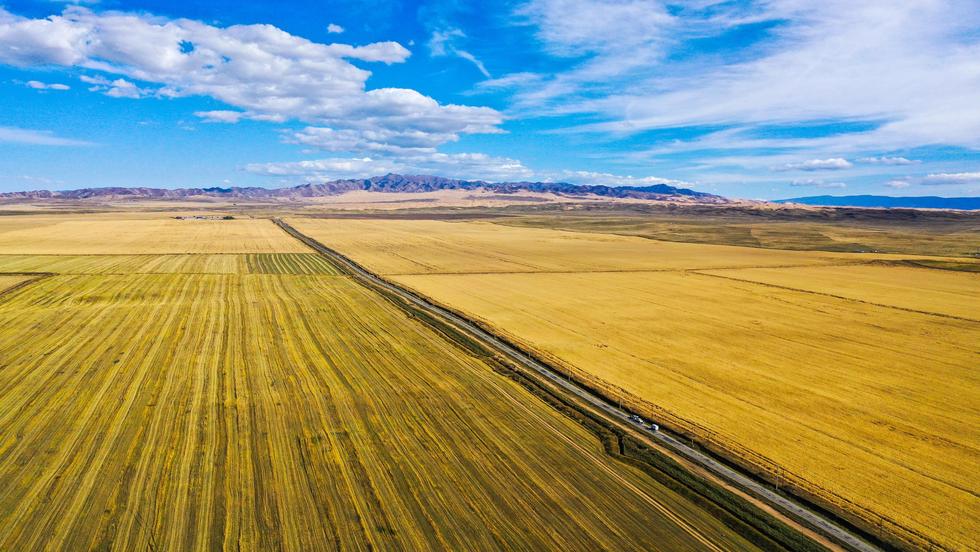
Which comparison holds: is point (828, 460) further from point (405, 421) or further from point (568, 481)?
point (405, 421)

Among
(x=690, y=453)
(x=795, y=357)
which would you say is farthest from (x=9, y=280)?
(x=795, y=357)

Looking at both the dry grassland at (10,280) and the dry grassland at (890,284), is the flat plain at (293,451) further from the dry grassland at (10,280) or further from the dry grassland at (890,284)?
the dry grassland at (890,284)

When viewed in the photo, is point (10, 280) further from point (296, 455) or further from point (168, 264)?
point (296, 455)

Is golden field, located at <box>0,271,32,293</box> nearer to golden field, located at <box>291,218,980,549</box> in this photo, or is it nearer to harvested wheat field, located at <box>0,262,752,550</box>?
harvested wheat field, located at <box>0,262,752,550</box>

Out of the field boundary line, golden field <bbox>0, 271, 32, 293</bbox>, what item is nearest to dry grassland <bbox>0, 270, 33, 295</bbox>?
golden field <bbox>0, 271, 32, 293</bbox>

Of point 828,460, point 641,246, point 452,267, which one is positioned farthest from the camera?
point 641,246

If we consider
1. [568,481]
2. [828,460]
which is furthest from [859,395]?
[568,481]
